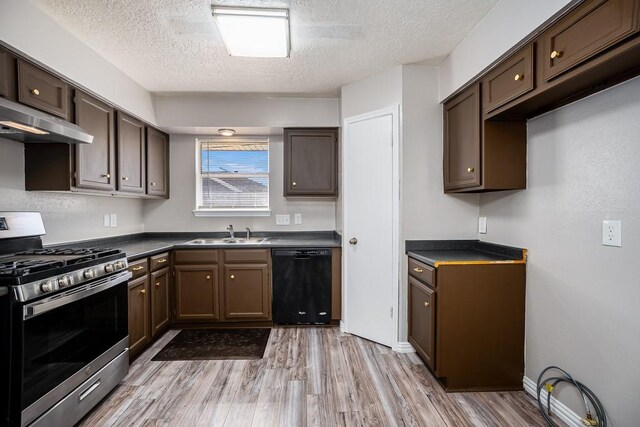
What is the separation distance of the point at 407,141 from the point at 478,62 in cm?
75

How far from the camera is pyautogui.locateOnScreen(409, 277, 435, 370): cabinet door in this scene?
6.82 feet

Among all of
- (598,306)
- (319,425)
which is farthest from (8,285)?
(598,306)

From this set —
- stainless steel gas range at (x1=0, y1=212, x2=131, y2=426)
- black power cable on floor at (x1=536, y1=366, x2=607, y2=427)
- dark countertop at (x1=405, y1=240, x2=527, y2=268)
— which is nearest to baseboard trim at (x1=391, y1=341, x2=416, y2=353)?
dark countertop at (x1=405, y1=240, x2=527, y2=268)

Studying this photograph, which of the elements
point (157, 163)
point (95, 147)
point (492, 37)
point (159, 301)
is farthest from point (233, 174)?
point (492, 37)

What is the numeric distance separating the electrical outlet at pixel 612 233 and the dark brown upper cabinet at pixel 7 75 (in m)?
3.21

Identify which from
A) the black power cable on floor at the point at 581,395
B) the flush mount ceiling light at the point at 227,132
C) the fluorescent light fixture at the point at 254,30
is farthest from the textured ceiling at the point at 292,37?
the black power cable on floor at the point at 581,395

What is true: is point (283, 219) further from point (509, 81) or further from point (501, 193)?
point (509, 81)

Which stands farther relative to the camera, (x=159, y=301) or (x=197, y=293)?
(x=197, y=293)

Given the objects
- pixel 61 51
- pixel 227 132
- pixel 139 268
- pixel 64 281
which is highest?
pixel 61 51

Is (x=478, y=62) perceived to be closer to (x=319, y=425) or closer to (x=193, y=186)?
(x=319, y=425)

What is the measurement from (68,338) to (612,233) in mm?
2886

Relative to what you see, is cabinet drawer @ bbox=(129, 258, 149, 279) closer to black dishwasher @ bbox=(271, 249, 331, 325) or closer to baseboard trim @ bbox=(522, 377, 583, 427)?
black dishwasher @ bbox=(271, 249, 331, 325)

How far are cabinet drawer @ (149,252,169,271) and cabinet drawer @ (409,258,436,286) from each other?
7.39 feet

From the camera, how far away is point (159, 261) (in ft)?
9.09
